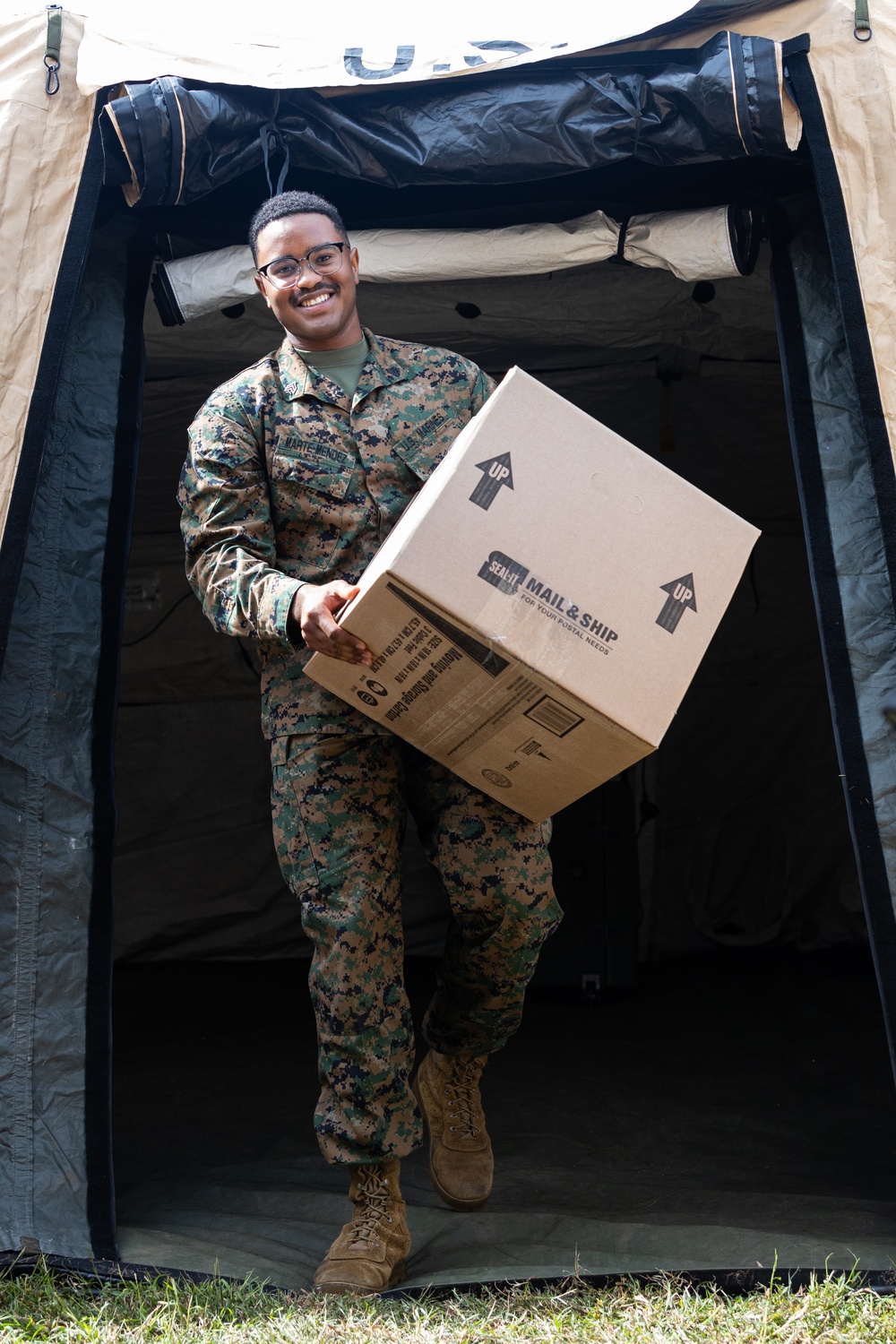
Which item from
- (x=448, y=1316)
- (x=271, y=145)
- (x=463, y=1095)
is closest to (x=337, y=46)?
(x=271, y=145)

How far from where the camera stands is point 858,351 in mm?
2232

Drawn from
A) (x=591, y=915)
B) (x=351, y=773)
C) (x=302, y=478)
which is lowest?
(x=591, y=915)

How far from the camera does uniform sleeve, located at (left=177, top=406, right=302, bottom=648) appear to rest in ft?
6.93

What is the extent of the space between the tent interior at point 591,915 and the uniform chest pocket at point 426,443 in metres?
0.40

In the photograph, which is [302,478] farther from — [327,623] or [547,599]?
[547,599]

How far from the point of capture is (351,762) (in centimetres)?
221

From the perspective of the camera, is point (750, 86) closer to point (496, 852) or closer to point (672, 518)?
point (672, 518)

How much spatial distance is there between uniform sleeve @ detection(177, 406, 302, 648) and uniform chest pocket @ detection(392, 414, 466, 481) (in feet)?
0.86

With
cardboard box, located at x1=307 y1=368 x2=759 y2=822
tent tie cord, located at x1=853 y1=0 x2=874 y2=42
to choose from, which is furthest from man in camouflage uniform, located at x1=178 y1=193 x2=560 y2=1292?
tent tie cord, located at x1=853 y1=0 x2=874 y2=42

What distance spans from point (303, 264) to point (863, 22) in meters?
1.09

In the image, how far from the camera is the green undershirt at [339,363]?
92.7 inches

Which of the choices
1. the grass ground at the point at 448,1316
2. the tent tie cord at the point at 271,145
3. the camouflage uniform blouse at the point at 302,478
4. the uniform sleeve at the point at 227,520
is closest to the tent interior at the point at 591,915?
the grass ground at the point at 448,1316

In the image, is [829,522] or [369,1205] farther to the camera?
[829,522]

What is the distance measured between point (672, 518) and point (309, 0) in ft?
4.86
